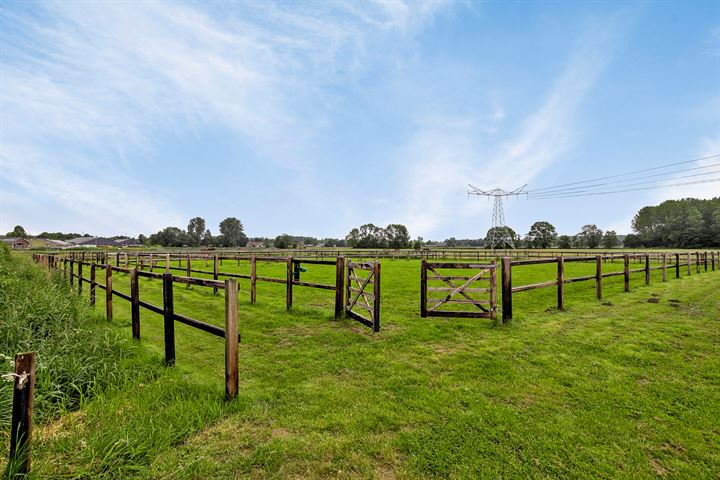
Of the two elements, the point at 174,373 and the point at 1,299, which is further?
the point at 1,299

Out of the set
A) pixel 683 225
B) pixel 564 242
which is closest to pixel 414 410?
pixel 683 225

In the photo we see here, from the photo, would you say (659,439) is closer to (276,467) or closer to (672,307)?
(276,467)

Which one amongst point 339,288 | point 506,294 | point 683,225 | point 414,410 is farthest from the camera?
point 683,225

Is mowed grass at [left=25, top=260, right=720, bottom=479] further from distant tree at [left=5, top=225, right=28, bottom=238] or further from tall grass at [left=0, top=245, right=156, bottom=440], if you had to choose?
distant tree at [left=5, top=225, right=28, bottom=238]

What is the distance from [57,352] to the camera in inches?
174

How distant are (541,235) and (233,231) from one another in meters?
114

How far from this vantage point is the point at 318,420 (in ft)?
11.2

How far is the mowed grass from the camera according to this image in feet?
8.96

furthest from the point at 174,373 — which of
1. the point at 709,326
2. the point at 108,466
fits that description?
the point at 709,326

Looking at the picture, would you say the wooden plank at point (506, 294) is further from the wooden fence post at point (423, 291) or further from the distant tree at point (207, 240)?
the distant tree at point (207, 240)

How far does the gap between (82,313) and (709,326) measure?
1253 cm

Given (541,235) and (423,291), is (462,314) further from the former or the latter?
(541,235)

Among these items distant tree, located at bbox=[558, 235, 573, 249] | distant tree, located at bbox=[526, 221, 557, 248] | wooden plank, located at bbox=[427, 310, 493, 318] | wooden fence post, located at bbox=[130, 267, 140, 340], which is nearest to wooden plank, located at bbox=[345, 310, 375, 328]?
wooden plank, located at bbox=[427, 310, 493, 318]

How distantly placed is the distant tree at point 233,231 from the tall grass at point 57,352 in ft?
437
